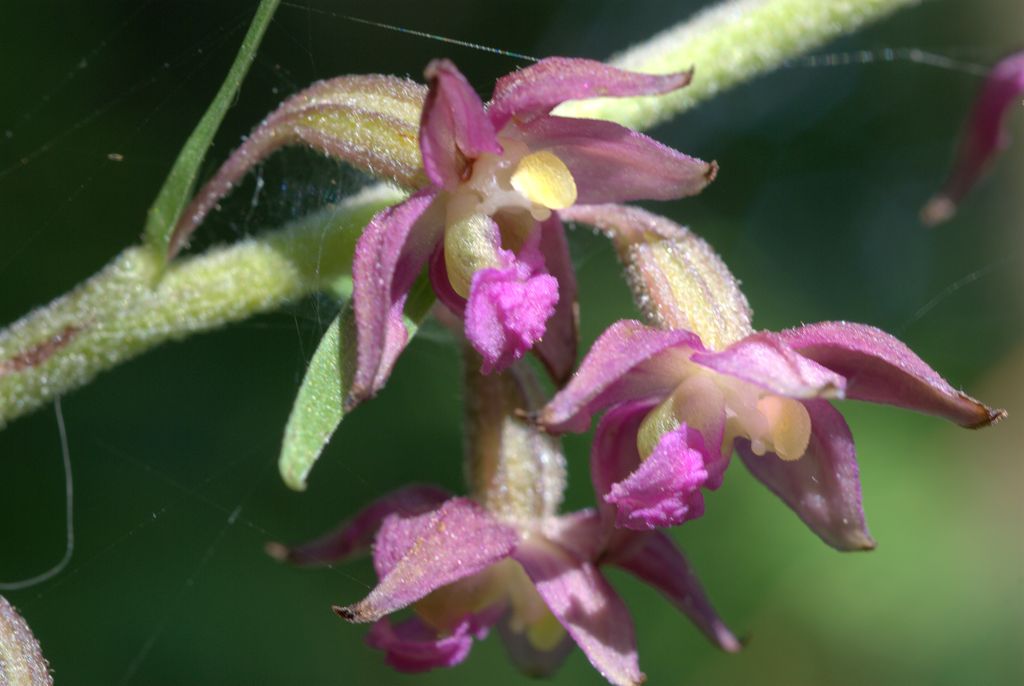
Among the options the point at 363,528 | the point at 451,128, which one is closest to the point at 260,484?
the point at 363,528

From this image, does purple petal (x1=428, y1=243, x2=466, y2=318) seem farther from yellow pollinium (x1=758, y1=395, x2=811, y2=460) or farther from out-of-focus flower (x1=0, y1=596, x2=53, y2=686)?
out-of-focus flower (x1=0, y1=596, x2=53, y2=686)

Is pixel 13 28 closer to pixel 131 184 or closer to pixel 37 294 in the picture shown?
pixel 131 184

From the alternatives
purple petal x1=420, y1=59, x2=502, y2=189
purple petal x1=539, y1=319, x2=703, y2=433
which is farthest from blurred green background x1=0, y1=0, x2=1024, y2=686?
purple petal x1=539, y1=319, x2=703, y2=433

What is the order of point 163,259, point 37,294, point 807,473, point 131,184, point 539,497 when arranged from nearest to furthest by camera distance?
point 807,473 → point 163,259 → point 539,497 → point 37,294 → point 131,184

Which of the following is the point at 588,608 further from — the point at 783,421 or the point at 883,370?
the point at 883,370

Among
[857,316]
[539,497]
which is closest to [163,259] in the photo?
[539,497]
